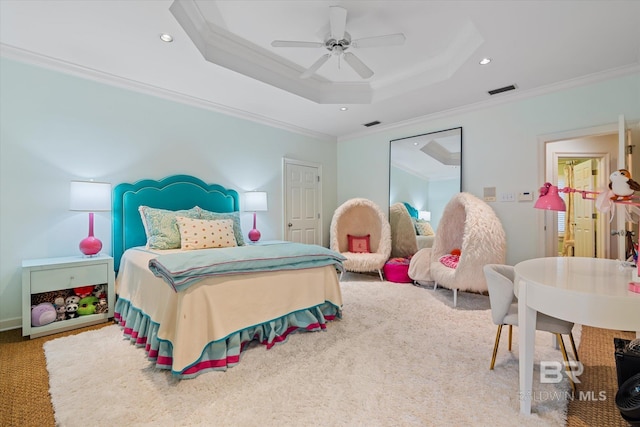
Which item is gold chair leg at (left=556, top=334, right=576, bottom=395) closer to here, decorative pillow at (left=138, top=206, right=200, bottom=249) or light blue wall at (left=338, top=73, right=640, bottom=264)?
light blue wall at (left=338, top=73, right=640, bottom=264)

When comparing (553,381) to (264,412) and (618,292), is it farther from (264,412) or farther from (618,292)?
(264,412)

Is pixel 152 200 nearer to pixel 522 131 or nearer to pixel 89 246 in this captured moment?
pixel 89 246

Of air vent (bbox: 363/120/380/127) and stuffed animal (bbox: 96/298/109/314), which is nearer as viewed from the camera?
stuffed animal (bbox: 96/298/109/314)

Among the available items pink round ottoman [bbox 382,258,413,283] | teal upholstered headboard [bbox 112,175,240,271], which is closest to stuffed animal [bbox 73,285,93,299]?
teal upholstered headboard [bbox 112,175,240,271]

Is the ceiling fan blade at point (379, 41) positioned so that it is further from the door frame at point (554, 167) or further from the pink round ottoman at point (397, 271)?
the pink round ottoman at point (397, 271)

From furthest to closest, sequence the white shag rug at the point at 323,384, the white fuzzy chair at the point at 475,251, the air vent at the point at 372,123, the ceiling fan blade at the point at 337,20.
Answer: the air vent at the point at 372,123 → the white fuzzy chair at the point at 475,251 → the ceiling fan blade at the point at 337,20 → the white shag rug at the point at 323,384

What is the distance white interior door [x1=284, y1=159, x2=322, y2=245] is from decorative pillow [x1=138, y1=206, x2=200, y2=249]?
76.9 inches

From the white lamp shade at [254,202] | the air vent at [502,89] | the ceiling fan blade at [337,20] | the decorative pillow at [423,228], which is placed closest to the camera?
the ceiling fan blade at [337,20]

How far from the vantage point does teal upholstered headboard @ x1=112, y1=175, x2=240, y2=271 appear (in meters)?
3.13

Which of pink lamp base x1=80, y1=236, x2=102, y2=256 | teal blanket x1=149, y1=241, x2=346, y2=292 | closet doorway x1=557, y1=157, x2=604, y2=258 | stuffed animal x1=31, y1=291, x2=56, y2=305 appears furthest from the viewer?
closet doorway x1=557, y1=157, x2=604, y2=258

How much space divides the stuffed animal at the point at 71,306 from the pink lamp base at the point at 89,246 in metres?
0.41

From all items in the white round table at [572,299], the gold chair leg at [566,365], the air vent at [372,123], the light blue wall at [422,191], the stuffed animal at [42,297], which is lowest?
the gold chair leg at [566,365]

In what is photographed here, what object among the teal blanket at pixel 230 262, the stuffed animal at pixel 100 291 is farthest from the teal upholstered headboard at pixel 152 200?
the teal blanket at pixel 230 262

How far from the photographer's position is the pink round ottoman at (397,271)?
418 centimetres
